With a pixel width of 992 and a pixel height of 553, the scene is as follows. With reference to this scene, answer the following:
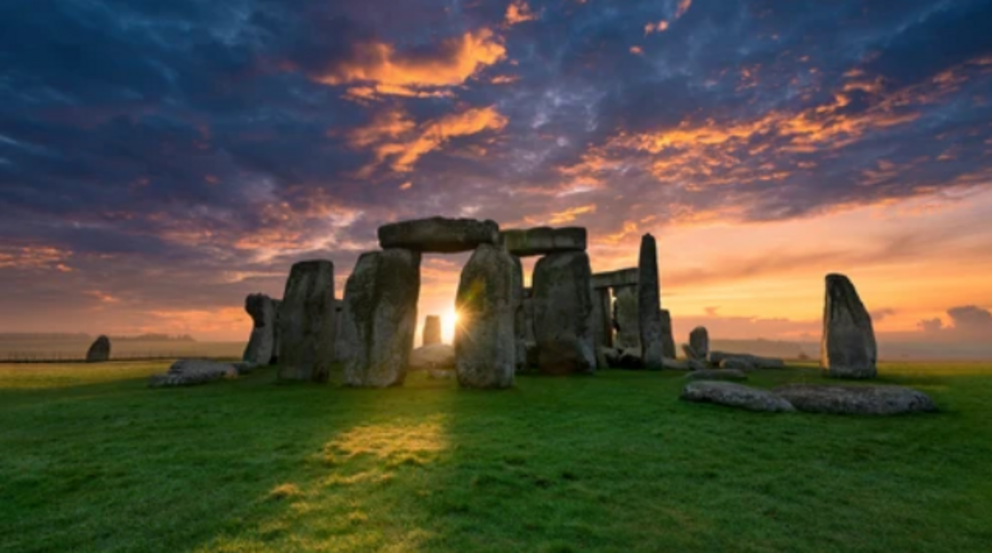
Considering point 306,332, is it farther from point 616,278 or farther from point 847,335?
point 616,278

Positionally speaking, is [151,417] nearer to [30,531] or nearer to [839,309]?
[30,531]

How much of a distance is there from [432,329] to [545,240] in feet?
36.6

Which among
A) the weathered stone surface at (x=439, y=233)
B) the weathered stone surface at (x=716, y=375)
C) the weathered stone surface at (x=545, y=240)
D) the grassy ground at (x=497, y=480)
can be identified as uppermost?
the weathered stone surface at (x=545, y=240)

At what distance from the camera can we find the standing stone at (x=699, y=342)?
2261 cm

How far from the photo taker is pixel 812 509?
393 centimetres

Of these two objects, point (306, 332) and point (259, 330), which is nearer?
point (306, 332)

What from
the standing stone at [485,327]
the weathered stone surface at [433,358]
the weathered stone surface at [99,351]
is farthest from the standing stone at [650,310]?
the weathered stone surface at [99,351]

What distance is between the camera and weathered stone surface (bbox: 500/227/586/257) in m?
15.4

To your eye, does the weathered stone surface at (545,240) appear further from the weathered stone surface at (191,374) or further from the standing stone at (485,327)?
the weathered stone surface at (191,374)

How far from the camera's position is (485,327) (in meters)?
10.5

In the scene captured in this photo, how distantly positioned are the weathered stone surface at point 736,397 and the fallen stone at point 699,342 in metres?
15.0

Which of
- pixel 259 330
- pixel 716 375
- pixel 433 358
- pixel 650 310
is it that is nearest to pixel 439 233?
pixel 433 358

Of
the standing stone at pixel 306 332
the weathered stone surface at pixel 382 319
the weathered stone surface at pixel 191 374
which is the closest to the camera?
the weathered stone surface at pixel 382 319

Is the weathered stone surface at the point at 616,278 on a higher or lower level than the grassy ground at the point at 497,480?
higher
